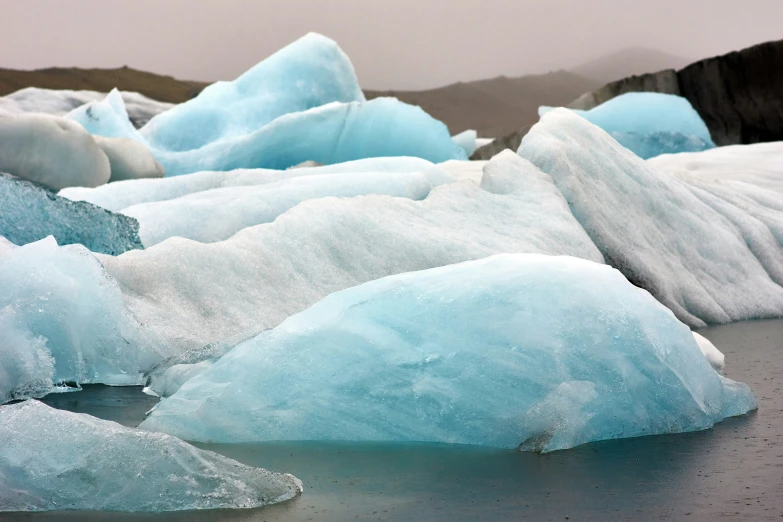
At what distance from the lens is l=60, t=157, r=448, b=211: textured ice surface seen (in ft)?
23.7

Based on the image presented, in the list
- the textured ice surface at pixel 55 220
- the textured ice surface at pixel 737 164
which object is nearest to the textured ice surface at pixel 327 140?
the textured ice surface at pixel 737 164

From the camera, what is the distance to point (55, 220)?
5.46 meters

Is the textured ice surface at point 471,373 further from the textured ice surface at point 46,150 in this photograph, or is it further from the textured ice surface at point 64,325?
the textured ice surface at point 46,150

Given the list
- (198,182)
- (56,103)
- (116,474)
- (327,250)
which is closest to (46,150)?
(198,182)

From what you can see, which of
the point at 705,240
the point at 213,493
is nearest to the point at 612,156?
the point at 705,240

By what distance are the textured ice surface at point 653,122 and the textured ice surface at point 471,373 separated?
408 inches

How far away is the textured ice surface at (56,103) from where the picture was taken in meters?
17.3

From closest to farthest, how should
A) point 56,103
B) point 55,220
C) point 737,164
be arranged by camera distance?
point 55,220 → point 737,164 → point 56,103

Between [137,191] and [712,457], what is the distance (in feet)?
18.1

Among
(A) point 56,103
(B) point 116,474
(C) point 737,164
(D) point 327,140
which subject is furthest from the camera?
(A) point 56,103

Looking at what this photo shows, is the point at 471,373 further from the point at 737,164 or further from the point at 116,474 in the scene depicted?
the point at 737,164

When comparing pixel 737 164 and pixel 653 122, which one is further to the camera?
pixel 653 122

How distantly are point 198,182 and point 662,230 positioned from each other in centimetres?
366

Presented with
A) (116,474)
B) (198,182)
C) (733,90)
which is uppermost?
(116,474)
